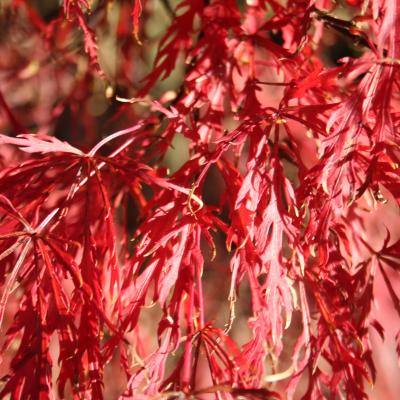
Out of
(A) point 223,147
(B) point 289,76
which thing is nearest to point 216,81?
(B) point 289,76

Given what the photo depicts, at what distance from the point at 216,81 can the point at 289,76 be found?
0.15 meters

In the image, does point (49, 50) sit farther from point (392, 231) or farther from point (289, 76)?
point (392, 231)

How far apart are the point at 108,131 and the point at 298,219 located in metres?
0.80

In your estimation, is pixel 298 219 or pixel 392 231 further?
pixel 392 231

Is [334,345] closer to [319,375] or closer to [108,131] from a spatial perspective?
[319,375]

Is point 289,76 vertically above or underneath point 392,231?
above

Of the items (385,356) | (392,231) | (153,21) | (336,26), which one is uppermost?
(153,21)

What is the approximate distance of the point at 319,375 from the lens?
32.9 inches

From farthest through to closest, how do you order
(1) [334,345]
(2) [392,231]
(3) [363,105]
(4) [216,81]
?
(2) [392,231] < (4) [216,81] < (1) [334,345] < (3) [363,105]

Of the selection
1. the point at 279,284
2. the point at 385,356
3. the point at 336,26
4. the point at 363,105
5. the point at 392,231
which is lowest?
the point at 385,356

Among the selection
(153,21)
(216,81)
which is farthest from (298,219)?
(153,21)

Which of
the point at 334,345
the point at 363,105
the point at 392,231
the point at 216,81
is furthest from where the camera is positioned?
the point at 392,231

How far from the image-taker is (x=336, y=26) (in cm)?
90

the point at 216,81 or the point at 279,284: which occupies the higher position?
the point at 216,81
